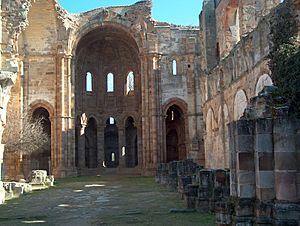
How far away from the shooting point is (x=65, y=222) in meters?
9.59

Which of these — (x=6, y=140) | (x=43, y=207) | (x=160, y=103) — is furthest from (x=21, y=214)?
(x=160, y=103)

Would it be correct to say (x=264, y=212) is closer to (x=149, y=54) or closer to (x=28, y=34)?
(x=149, y=54)

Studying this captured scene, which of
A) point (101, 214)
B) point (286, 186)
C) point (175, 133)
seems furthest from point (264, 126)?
point (175, 133)

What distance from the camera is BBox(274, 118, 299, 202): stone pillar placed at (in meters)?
6.14

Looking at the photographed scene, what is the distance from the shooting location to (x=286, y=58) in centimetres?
946

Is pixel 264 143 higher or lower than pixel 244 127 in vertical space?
lower

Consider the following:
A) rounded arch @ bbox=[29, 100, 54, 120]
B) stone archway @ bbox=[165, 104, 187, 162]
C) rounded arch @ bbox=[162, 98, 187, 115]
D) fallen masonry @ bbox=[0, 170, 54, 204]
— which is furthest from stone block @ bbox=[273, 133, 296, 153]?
stone archway @ bbox=[165, 104, 187, 162]

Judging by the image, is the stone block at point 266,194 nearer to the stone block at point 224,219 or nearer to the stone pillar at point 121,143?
the stone block at point 224,219

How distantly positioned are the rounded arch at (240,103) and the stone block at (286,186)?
10280mm

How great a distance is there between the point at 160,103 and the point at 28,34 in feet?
35.7

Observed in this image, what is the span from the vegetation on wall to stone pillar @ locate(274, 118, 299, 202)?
30 cm

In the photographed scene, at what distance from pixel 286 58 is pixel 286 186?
4067 millimetres

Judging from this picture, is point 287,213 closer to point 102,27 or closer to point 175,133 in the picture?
point 102,27

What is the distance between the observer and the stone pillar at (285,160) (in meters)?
6.14
